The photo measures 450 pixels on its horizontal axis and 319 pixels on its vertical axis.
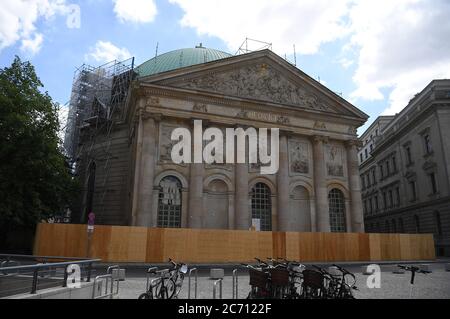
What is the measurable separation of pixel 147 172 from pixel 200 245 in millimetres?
7462

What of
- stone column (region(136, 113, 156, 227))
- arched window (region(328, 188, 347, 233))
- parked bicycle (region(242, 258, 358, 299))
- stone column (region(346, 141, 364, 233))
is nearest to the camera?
parked bicycle (region(242, 258, 358, 299))

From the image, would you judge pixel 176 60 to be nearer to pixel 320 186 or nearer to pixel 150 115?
pixel 150 115

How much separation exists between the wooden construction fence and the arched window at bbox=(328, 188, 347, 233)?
613cm

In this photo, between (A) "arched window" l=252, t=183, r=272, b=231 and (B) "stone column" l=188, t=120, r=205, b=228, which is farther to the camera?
(A) "arched window" l=252, t=183, r=272, b=231

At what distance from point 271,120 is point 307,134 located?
11.7ft

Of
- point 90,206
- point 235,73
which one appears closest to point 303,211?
point 235,73

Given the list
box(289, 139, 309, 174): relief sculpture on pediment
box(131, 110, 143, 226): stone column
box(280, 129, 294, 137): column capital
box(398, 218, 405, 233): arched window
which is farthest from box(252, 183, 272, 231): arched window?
box(398, 218, 405, 233): arched window

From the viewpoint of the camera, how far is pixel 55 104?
28375 millimetres

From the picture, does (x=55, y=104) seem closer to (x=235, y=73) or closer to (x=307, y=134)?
(x=235, y=73)

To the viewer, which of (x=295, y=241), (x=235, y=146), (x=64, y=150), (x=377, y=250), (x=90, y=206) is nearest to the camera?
(x=295, y=241)

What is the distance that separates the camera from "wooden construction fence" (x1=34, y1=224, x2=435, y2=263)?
64.0 feet

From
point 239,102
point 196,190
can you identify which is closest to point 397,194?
point 239,102

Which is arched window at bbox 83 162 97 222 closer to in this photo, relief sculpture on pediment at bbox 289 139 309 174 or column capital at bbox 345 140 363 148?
relief sculpture on pediment at bbox 289 139 309 174

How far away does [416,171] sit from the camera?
133 ft
